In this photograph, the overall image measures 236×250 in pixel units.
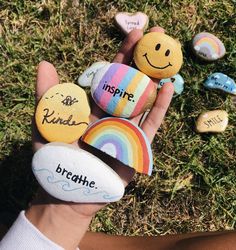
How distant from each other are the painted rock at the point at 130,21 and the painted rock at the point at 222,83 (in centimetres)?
31

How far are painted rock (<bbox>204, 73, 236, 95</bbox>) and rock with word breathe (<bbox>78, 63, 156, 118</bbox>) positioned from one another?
436 mm

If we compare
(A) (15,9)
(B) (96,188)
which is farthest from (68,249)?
(A) (15,9)

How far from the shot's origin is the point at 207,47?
176 centimetres

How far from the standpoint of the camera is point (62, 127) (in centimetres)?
134

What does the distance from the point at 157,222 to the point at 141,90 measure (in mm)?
571

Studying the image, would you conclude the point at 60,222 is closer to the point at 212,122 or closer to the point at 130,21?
the point at 212,122

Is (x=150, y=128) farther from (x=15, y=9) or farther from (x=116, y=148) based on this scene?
(x=15, y=9)

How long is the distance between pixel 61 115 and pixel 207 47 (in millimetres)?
681

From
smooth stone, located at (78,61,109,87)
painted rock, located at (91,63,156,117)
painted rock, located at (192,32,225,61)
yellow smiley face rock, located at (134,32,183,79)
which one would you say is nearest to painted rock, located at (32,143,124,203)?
painted rock, located at (91,63,156,117)

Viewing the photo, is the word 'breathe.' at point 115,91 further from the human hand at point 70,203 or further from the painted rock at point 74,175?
the painted rock at point 74,175

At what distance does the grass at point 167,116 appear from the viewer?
1711 mm

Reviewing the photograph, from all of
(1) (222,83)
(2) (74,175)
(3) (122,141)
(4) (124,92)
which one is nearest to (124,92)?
(4) (124,92)

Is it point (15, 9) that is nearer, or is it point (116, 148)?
point (116, 148)

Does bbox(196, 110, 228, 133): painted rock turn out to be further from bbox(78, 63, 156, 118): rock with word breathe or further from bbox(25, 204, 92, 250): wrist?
bbox(25, 204, 92, 250): wrist
